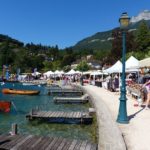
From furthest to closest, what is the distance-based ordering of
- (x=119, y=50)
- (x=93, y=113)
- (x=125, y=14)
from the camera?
(x=119, y=50), (x=93, y=113), (x=125, y=14)

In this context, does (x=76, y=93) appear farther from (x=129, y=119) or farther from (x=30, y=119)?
(x=129, y=119)

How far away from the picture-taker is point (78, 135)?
1416 cm

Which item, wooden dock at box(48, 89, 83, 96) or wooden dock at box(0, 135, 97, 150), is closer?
wooden dock at box(0, 135, 97, 150)

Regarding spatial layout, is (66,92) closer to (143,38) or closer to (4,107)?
(4,107)

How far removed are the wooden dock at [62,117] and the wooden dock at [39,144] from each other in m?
6.89

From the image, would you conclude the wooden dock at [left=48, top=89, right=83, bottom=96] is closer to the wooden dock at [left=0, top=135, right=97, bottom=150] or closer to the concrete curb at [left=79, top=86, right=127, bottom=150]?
the concrete curb at [left=79, top=86, right=127, bottom=150]

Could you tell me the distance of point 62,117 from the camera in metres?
17.3

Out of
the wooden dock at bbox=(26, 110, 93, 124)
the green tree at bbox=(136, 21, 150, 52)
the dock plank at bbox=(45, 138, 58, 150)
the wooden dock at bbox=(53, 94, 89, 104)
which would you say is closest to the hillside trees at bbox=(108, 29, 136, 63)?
the green tree at bbox=(136, 21, 150, 52)

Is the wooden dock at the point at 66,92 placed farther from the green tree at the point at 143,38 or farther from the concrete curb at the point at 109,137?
the green tree at the point at 143,38

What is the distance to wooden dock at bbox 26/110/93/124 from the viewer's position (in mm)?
16891

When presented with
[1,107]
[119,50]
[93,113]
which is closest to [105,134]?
[93,113]

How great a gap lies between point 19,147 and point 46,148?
0.73 meters

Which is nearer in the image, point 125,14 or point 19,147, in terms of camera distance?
point 19,147

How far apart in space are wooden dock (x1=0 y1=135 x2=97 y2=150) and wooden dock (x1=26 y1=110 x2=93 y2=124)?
6.89 metres
